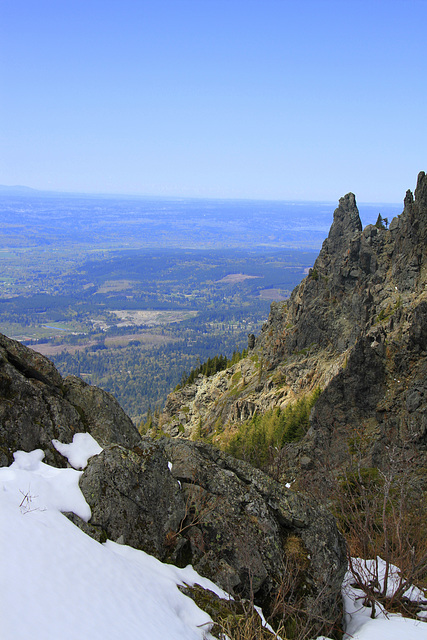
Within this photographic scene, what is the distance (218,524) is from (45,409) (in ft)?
20.4

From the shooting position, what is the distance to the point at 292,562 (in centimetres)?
1209

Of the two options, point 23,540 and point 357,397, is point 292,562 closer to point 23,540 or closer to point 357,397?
point 23,540

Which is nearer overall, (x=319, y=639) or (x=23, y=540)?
(x=23, y=540)

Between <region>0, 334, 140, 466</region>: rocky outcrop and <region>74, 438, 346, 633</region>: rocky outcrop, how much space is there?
89.7 inches

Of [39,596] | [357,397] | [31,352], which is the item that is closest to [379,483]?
[357,397]

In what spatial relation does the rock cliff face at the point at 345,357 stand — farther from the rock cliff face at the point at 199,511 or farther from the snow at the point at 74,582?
the snow at the point at 74,582

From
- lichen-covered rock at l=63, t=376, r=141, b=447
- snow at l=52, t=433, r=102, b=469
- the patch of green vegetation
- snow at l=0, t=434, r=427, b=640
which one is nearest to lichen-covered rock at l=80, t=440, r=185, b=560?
snow at l=0, t=434, r=427, b=640

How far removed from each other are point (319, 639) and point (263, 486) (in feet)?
13.0

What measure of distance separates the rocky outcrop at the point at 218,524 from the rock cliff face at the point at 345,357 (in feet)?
34.4

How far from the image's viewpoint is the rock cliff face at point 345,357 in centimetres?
3106

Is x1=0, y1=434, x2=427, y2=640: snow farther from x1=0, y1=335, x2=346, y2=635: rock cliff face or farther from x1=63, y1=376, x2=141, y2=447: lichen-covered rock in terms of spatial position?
x1=63, y1=376, x2=141, y2=447: lichen-covered rock

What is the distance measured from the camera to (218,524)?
1215 cm

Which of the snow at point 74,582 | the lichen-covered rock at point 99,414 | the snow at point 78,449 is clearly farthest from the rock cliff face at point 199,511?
the lichen-covered rock at point 99,414

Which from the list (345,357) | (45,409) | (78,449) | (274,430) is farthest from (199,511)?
(345,357)
